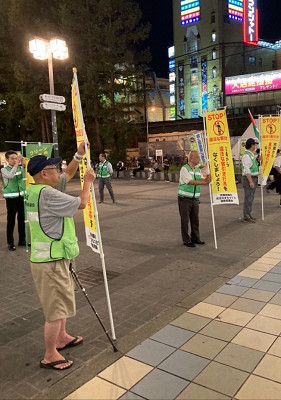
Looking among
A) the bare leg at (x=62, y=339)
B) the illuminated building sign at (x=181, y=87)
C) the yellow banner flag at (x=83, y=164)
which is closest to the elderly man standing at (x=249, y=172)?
the yellow banner flag at (x=83, y=164)

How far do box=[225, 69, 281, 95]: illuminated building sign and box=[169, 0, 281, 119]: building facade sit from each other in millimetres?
2442

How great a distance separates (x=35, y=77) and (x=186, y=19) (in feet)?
94.8

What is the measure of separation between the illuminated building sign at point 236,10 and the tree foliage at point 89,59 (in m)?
23.2

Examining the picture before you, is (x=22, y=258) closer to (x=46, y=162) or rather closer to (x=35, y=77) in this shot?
(x=46, y=162)

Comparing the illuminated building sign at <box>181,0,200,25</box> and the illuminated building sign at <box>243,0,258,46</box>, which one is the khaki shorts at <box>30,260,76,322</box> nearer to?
the illuminated building sign at <box>243,0,258,46</box>

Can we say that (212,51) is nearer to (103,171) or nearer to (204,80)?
(204,80)


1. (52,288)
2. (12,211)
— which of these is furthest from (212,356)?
(12,211)

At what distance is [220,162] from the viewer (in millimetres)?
6723

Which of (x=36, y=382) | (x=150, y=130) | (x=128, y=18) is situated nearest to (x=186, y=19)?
(x=150, y=130)

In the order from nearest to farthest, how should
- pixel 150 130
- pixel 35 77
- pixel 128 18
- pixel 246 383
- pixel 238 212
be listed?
pixel 246 383 → pixel 238 212 → pixel 128 18 → pixel 35 77 → pixel 150 130

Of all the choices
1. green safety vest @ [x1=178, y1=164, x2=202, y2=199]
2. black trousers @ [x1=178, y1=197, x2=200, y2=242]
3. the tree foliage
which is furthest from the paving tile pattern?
the tree foliage

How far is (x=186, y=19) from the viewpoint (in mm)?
48281

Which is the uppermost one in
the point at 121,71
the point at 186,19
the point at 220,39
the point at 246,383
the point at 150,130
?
the point at 186,19

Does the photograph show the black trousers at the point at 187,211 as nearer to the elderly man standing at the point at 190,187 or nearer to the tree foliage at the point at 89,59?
the elderly man standing at the point at 190,187
